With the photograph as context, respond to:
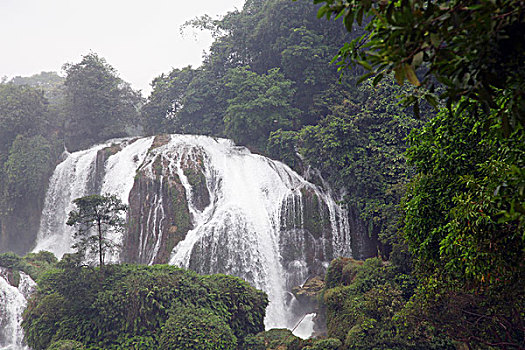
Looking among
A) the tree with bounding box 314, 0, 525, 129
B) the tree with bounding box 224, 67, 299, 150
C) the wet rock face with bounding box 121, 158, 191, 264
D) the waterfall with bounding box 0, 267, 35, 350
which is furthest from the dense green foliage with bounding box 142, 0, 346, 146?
the tree with bounding box 314, 0, 525, 129

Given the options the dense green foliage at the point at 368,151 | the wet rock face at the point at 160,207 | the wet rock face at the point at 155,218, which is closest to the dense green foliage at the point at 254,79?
the dense green foliage at the point at 368,151

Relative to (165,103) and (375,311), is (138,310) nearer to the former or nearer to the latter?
(375,311)

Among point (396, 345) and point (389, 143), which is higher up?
point (389, 143)

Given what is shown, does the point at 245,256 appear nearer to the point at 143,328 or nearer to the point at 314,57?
the point at 143,328

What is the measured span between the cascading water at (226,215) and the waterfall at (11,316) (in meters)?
3.09

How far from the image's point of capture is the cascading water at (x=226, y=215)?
441 inches

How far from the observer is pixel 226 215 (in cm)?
1177

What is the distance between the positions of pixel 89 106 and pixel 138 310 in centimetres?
1493

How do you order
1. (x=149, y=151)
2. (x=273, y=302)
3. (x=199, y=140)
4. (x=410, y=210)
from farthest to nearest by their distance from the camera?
(x=199, y=140), (x=149, y=151), (x=273, y=302), (x=410, y=210)

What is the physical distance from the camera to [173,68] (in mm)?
21703

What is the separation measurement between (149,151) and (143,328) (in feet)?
27.8

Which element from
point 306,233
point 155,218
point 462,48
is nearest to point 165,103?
point 155,218

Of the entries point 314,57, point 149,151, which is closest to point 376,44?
point 149,151

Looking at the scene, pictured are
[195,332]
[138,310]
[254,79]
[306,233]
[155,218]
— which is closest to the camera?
[195,332]
